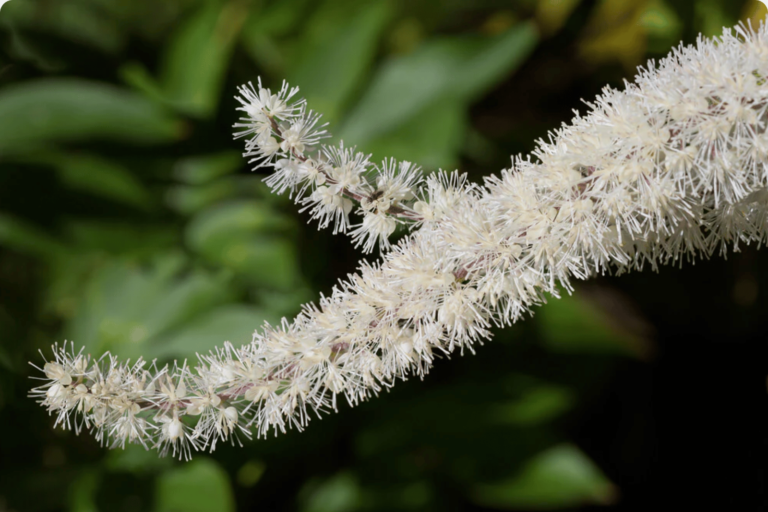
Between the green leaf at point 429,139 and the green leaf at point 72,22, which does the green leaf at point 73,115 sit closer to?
the green leaf at point 72,22

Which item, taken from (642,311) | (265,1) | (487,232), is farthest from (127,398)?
(642,311)

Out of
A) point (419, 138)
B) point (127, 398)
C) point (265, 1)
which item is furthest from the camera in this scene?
point (265, 1)

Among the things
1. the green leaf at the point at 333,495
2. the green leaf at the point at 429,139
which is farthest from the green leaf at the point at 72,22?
the green leaf at the point at 333,495

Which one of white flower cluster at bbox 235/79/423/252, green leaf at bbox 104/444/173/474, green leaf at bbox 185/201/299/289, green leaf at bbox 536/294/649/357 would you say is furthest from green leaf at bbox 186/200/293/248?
white flower cluster at bbox 235/79/423/252

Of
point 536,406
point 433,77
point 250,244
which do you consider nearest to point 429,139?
point 433,77

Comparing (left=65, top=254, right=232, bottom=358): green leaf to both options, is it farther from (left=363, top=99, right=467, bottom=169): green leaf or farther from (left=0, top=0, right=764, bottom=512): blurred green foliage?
(left=363, top=99, right=467, bottom=169): green leaf

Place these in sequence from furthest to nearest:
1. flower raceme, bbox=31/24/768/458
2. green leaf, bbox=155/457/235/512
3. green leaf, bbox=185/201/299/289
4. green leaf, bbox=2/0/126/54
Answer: green leaf, bbox=2/0/126/54, green leaf, bbox=185/201/299/289, green leaf, bbox=155/457/235/512, flower raceme, bbox=31/24/768/458

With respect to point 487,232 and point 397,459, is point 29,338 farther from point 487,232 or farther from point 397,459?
point 487,232
